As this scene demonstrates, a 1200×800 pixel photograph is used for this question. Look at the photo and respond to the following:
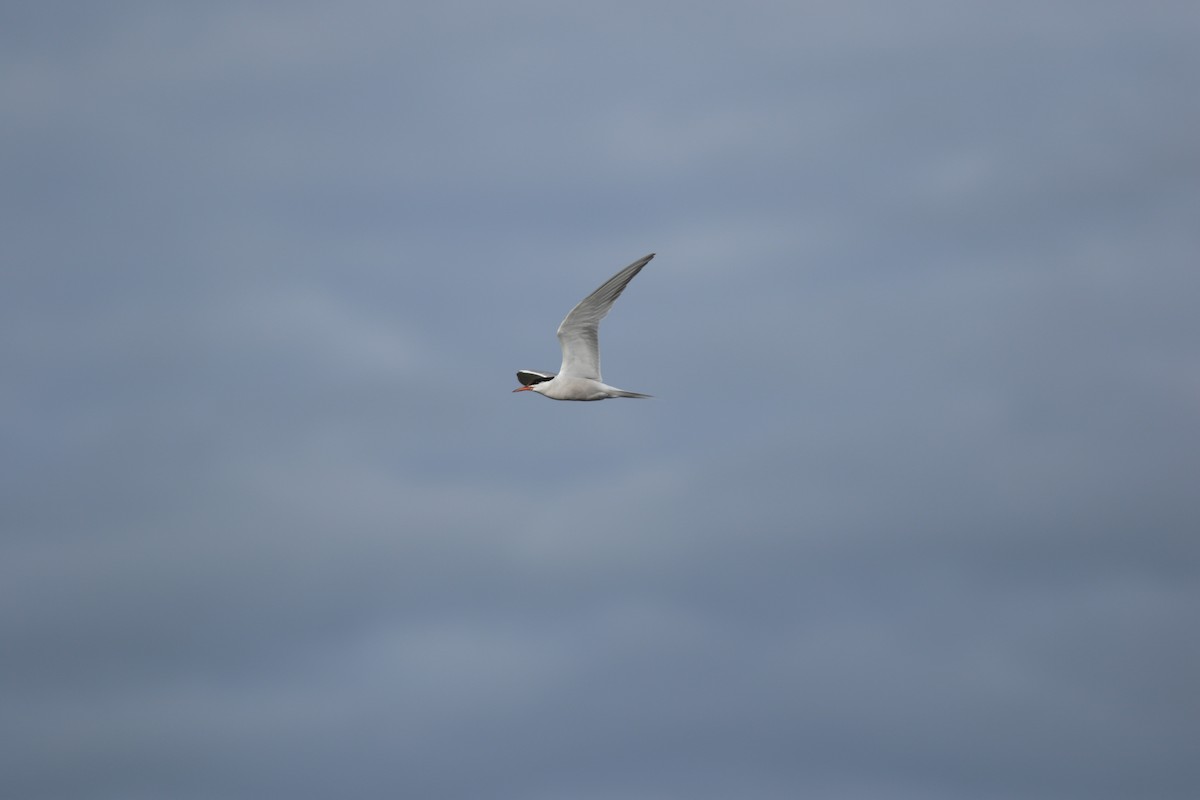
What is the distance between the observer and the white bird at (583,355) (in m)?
59.2

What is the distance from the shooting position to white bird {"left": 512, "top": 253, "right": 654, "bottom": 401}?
2330 inches

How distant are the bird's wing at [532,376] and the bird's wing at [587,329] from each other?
1.70 metres

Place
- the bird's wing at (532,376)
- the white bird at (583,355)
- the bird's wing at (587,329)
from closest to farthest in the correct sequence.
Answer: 1. the bird's wing at (587,329)
2. the white bird at (583,355)
3. the bird's wing at (532,376)

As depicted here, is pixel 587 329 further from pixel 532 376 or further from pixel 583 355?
pixel 532 376

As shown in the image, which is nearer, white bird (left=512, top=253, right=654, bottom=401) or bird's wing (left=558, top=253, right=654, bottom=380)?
bird's wing (left=558, top=253, right=654, bottom=380)

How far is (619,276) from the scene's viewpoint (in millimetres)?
57531

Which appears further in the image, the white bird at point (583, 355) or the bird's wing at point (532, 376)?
the bird's wing at point (532, 376)

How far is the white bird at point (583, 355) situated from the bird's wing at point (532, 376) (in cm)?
73

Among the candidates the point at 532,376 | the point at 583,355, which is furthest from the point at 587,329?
the point at 532,376

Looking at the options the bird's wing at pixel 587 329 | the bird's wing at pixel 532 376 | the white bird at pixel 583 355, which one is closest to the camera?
the bird's wing at pixel 587 329

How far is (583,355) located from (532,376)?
3.58m

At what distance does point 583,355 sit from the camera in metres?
60.9

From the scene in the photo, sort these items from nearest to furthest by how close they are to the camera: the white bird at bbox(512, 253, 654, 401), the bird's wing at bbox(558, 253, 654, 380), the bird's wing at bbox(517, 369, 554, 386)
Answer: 1. the bird's wing at bbox(558, 253, 654, 380)
2. the white bird at bbox(512, 253, 654, 401)
3. the bird's wing at bbox(517, 369, 554, 386)

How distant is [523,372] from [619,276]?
8241 millimetres
